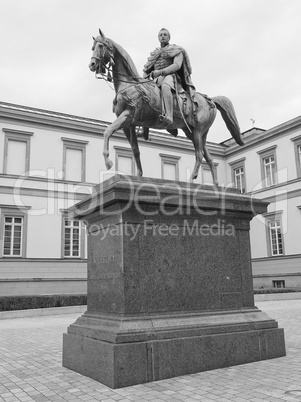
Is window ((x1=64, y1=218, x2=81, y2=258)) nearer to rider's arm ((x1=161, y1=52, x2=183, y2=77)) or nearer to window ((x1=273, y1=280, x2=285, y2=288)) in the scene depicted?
window ((x1=273, y1=280, x2=285, y2=288))

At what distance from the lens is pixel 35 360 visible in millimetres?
6938

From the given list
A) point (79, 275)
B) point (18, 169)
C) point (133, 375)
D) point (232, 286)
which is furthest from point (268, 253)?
point (133, 375)

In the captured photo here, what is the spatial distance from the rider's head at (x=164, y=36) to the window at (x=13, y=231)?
19.0m

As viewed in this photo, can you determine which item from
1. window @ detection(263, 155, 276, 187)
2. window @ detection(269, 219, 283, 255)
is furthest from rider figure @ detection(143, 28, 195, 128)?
window @ detection(263, 155, 276, 187)

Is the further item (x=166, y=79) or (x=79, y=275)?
(x=79, y=275)

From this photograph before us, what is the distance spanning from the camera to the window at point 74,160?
27.3 m

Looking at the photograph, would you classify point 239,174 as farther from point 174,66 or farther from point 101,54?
point 101,54

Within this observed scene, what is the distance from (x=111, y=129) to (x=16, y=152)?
20335 mm

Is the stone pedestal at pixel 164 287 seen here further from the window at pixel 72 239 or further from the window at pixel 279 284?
the window at pixel 279 284

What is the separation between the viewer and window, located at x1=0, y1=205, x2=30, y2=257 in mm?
24359

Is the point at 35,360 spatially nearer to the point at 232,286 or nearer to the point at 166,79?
the point at 232,286

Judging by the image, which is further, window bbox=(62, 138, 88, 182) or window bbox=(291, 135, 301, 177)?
window bbox=(291, 135, 301, 177)

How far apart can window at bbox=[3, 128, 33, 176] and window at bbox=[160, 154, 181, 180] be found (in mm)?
9766

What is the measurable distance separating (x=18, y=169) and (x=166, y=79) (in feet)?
65.3
